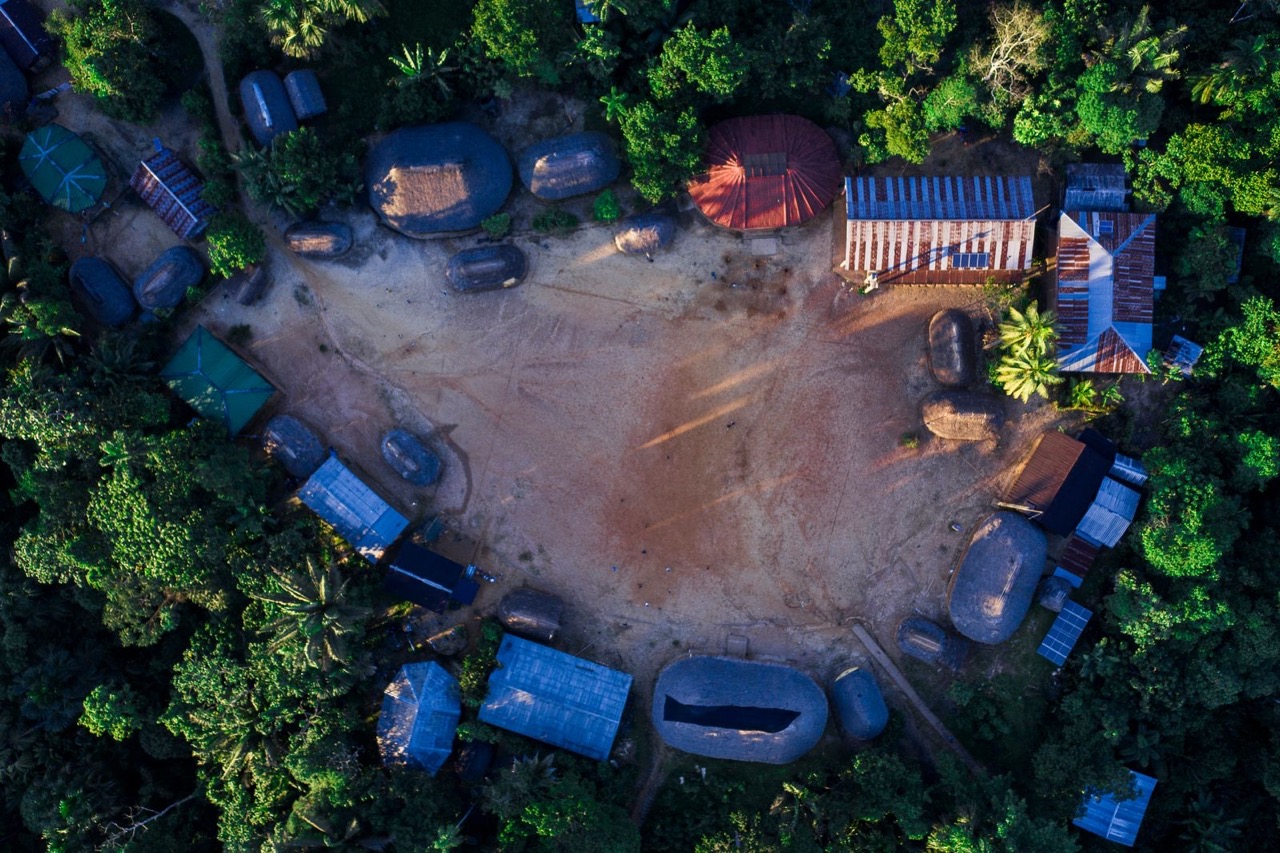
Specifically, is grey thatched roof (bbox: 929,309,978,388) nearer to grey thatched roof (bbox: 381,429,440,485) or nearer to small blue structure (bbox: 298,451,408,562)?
grey thatched roof (bbox: 381,429,440,485)

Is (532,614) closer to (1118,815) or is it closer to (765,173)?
(765,173)

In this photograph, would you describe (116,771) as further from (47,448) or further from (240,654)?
(47,448)

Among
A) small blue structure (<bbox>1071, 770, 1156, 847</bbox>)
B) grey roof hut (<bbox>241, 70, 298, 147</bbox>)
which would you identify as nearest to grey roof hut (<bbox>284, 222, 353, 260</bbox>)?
grey roof hut (<bbox>241, 70, 298, 147</bbox>)

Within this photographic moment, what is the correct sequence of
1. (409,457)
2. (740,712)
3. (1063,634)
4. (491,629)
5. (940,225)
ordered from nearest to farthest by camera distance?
(740,712) < (940,225) < (491,629) < (409,457) < (1063,634)

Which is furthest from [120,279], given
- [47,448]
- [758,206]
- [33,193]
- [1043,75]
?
[1043,75]

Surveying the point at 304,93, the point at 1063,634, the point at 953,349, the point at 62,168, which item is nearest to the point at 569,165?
the point at 304,93

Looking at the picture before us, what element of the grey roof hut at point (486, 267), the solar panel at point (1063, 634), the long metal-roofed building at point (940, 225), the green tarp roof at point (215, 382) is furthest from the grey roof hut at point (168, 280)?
the solar panel at point (1063, 634)
